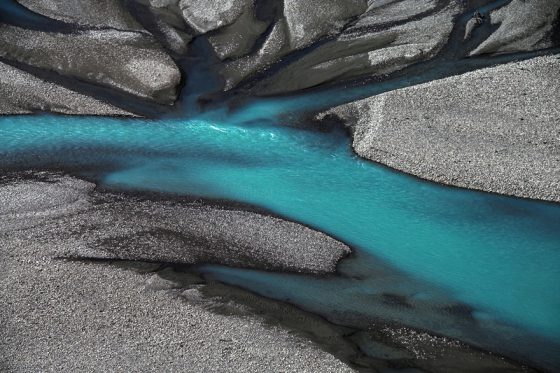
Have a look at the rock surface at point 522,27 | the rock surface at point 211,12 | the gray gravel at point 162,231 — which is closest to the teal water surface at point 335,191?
the gray gravel at point 162,231

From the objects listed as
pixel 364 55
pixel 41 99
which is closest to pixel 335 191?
pixel 364 55

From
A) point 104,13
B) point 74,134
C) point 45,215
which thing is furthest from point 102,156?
point 104,13

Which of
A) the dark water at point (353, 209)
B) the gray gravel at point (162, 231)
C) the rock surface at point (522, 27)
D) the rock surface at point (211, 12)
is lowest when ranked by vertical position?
the gray gravel at point (162, 231)

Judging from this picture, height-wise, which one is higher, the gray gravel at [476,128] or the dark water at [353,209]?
the gray gravel at [476,128]

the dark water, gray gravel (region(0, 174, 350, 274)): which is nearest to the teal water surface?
the dark water

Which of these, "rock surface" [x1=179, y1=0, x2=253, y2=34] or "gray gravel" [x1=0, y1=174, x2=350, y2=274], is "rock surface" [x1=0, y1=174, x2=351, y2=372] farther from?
"rock surface" [x1=179, y1=0, x2=253, y2=34]

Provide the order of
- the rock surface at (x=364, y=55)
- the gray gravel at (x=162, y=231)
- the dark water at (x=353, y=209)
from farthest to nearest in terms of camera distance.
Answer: the rock surface at (x=364, y=55)
the gray gravel at (x=162, y=231)
the dark water at (x=353, y=209)

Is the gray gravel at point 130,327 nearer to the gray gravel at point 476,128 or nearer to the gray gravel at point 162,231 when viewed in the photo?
the gray gravel at point 162,231
